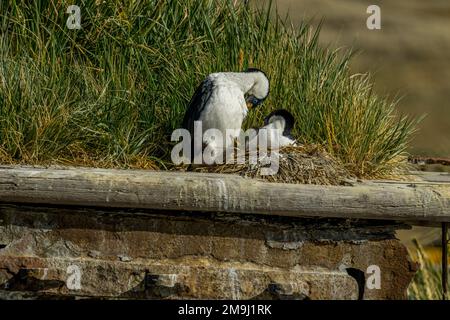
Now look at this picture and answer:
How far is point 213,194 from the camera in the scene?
6637 millimetres

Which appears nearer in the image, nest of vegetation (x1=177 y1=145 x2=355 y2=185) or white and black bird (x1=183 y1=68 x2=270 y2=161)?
nest of vegetation (x1=177 y1=145 x2=355 y2=185)

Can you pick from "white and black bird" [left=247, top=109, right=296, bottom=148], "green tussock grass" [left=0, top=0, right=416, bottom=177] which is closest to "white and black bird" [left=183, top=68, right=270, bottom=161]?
"white and black bird" [left=247, top=109, right=296, bottom=148]

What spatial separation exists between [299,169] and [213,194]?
619 mm

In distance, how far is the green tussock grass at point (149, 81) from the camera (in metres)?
7.26

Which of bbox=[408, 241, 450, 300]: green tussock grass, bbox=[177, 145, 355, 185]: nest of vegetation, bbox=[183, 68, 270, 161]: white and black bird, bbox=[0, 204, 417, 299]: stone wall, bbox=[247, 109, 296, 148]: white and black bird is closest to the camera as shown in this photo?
bbox=[0, 204, 417, 299]: stone wall

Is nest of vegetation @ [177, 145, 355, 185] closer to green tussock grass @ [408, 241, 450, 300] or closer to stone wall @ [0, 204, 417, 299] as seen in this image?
stone wall @ [0, 204, 417, 299]

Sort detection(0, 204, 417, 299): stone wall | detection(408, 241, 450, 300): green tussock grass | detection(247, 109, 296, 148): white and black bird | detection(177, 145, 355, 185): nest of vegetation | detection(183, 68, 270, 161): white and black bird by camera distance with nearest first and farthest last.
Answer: detection(0, 204, 417, 299): stone wall → detection(177, 145, 355, 185): nest of vegetation → detection(183, 68, 270, 161): white and black bird → detection(247, 109, 296, 148): white and black bird → detection(408, 241, 450, 300): green tussock grass

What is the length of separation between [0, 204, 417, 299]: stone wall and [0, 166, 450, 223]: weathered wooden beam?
0.51ft

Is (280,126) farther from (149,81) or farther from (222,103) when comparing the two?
(149,81)

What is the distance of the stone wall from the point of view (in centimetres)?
671

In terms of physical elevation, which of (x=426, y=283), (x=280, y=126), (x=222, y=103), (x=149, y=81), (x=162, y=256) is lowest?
(x=426, y=283)

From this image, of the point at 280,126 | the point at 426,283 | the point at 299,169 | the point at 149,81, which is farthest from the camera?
the point at 426,283

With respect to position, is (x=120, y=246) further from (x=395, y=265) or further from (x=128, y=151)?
(x=395, y=265)

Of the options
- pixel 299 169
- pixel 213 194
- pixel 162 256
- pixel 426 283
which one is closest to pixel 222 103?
pixel 299 169
